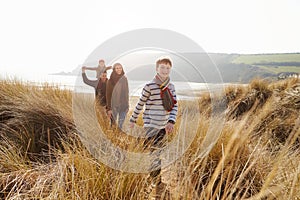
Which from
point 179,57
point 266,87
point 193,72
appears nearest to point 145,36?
point 179,57

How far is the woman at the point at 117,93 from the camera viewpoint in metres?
4.43

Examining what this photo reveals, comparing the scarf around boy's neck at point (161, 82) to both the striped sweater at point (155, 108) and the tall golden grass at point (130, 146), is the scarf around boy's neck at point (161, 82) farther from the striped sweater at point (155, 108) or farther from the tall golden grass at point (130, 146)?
the tall golden grass at point (130, 146)

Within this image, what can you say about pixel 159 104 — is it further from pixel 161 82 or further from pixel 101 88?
pixel 101 88

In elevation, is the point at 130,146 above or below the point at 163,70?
below

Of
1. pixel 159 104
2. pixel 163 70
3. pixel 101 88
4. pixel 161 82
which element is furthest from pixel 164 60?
pixel 101 88

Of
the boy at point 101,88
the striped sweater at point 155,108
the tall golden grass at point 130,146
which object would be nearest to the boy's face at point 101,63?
the boy at point 101,88

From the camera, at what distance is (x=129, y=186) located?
1850 mm

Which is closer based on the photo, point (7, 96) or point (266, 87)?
point (7, 96)

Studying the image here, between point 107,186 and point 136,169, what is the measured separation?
259 millimetres

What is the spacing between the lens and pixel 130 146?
223cm

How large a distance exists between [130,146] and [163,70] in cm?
100

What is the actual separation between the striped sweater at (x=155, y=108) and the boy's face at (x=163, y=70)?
0.13 meters

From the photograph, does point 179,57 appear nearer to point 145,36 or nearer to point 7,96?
point 145,36

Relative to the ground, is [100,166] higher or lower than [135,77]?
lower
